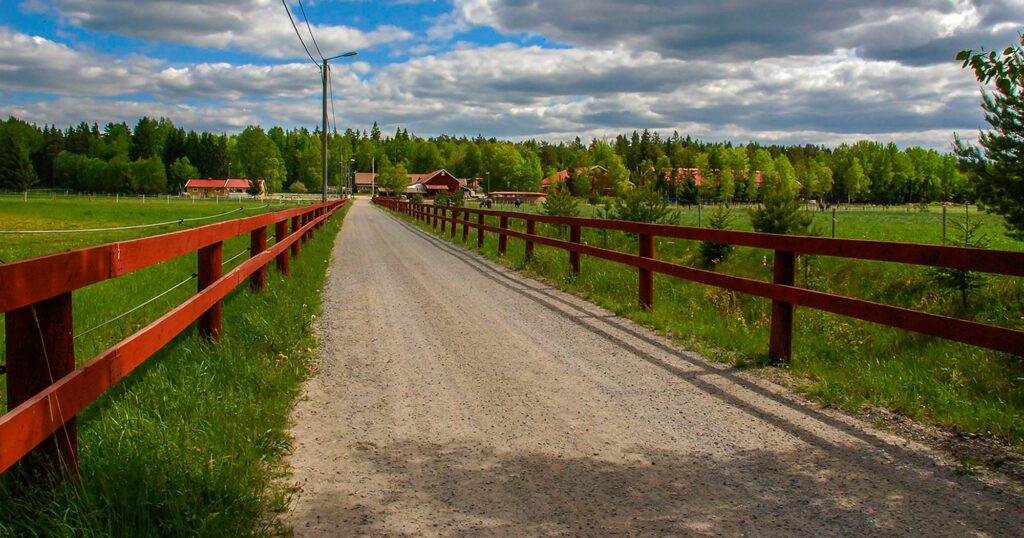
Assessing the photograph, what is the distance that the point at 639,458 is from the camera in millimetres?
4141

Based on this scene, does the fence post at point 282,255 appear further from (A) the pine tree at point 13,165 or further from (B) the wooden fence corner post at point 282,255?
(A) the pine tree at point 13,165

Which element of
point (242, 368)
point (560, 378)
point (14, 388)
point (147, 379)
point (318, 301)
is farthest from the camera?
point (318, 301)

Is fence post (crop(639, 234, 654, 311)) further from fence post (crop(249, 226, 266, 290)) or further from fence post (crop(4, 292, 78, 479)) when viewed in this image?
fence post (crop(4, 292, 78, 479))

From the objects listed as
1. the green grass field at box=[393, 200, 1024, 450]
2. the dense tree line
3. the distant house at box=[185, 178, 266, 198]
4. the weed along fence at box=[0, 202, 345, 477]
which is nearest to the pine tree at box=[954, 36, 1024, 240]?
the green grass field at box=[393, 200, 1024, 450]

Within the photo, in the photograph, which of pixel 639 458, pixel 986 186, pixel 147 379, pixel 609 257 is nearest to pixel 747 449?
pixel 639 458

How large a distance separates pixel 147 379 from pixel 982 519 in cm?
474

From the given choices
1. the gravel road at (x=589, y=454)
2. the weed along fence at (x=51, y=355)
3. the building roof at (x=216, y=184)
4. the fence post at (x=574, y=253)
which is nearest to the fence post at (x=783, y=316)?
the gravel road at (x=589, y=454)

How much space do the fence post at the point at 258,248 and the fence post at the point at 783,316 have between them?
5.57 metres

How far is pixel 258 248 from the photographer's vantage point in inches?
351

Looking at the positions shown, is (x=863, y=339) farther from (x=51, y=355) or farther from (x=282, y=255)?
(x=282, y=255)

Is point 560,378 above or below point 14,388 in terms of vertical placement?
below

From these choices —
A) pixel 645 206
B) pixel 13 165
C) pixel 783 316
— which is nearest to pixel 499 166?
pixel 13 165

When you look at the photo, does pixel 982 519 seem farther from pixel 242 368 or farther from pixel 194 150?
pixel 194 150

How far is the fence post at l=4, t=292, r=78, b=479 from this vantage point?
110 inches
